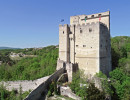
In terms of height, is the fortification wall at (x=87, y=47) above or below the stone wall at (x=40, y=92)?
above

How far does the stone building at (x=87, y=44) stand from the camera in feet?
77.7

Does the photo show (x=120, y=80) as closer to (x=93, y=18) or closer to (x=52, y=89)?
(x=52, y=89)

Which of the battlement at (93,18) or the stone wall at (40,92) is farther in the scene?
the battlement at (93,18)

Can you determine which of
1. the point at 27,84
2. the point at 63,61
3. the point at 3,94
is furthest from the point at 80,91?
the point at 3,94

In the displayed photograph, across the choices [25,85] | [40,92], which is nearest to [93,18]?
[40,92]

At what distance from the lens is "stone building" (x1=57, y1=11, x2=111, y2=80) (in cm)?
2369

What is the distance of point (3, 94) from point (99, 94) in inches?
698

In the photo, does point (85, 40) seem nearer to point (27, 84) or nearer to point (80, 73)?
point (80, 73)

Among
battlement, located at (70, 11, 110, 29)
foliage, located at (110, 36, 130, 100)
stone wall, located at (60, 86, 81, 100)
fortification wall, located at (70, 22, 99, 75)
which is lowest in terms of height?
stone wall, located at (60, 86, 81, 100)

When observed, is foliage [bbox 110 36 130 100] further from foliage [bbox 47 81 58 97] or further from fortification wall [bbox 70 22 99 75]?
foliage [bbox 47 81 58 97]

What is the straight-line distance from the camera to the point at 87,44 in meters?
24.7

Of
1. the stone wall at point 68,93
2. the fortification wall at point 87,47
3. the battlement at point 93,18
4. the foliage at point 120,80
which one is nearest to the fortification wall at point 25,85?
the stone wall at point 68,93

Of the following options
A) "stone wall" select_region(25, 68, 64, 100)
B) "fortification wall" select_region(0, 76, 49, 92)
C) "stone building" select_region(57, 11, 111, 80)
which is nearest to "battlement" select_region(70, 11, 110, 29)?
"stone building" select_region(57, 11, 111, 80)

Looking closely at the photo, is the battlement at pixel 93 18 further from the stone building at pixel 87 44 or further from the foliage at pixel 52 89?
the foliage at pixel 52 89
